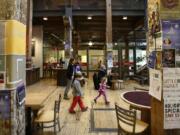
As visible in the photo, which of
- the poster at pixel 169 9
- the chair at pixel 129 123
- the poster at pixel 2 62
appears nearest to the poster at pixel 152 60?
the poster at pixel 169 9

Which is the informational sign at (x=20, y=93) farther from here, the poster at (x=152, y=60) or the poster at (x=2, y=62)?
the poster at (x=152, y=60)

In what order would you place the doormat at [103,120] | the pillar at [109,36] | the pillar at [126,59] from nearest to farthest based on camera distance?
the doormat at [103,120]
the pillar at [109,36]
the pillar at [126,59]

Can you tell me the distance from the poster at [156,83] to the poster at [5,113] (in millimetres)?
1815

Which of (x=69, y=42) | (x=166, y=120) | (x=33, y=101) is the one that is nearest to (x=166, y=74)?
(x=166, y=120)

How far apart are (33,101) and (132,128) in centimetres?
190

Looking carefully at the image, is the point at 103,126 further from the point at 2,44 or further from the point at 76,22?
the point at 76,22

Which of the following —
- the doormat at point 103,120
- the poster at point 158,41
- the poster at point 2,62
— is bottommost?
the doormat at point 103,120

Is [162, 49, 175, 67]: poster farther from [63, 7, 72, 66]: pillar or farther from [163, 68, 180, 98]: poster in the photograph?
[63, 7, 72, 66]: pillar

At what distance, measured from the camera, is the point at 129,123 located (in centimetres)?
304

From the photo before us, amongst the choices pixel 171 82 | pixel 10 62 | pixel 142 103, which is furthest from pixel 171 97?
pixel 10 62

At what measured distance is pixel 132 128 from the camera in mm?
3059

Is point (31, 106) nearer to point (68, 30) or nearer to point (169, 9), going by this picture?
point (169, 9)

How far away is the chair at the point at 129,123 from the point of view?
2.98 meters

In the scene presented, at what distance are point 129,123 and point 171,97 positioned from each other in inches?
31.0
